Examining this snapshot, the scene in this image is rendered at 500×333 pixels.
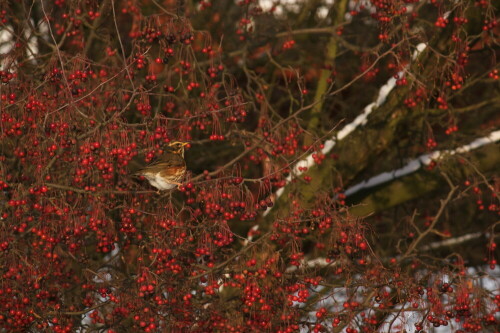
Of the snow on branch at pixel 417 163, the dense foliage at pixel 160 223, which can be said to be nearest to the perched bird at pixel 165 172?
the dense foliage at pixel 160 223

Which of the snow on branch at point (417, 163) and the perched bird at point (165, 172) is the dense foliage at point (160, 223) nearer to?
the perched bird at point (165, 172)

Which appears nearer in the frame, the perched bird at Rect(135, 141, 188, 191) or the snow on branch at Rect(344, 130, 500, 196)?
the perched bird at Rect(135, 141, 188, 191)

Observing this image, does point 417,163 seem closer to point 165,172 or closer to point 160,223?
point 165,172

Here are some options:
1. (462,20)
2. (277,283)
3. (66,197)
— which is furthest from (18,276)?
(462,20)

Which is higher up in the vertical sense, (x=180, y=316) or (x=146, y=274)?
(x=146, y=274)

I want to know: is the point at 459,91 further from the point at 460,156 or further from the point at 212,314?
the point at 212,314

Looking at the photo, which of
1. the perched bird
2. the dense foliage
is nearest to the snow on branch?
the dense foliage

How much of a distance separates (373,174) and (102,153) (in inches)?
214

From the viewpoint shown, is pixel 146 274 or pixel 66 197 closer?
pixel 146 274

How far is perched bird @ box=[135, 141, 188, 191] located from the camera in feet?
22.8

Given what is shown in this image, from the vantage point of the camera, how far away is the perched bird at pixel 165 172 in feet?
22.8

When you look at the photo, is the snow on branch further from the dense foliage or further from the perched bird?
the perched bird

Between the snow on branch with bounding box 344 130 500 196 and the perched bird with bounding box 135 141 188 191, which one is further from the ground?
the perched bird with bounding box 135 141 188 191

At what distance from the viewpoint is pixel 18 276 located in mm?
5996
